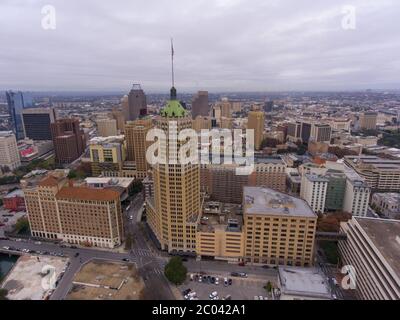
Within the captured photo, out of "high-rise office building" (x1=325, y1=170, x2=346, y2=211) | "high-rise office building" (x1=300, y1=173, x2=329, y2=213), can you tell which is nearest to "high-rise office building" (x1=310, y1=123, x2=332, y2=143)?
"high-rise office building" (x1=325, y1=170, x2=346, y2=211)

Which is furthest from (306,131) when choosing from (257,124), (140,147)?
(140,147)

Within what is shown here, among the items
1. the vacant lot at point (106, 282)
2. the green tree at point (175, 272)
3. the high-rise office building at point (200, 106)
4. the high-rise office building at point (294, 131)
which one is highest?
the high-rise office building at point (200, 106)

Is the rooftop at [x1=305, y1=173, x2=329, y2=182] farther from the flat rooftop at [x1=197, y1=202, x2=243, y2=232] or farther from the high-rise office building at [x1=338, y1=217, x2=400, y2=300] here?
the flat rooftop at [x1=197, y1=202, x2=243, y2=232]

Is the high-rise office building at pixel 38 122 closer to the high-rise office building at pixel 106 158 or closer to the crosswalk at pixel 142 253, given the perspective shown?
the high-rise office building at pixel 106 158

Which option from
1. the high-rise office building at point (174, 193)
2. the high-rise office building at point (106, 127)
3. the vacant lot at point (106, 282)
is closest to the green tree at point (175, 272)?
Answer: the vacant lot at point (106, 282)

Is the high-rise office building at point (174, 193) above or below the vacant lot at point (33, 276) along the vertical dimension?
above

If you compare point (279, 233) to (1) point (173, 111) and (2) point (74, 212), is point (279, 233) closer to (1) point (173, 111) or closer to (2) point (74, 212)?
(1) point (173, 111)

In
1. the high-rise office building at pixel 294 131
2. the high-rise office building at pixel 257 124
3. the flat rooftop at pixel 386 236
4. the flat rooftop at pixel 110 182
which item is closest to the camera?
the flat rooftop at pixel 386 236
